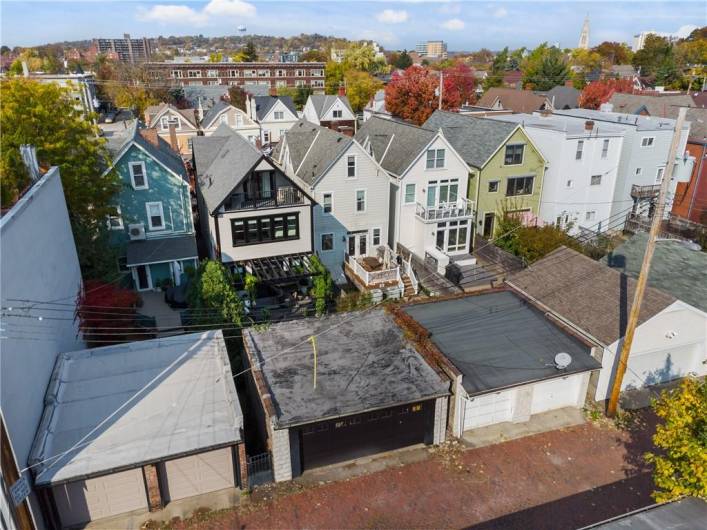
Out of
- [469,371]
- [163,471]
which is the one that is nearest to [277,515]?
[163,471]

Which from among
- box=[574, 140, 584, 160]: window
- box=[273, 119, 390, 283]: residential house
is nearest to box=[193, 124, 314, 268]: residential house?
box=[273, 119, 390, 283]: residential house

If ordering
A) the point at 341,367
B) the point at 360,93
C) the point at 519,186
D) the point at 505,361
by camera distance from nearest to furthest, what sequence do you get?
the point at 341,367 < the point at 505,361 < the point at 519,186 < the point at 360,93

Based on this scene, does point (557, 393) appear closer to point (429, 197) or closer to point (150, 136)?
point (429, 197)

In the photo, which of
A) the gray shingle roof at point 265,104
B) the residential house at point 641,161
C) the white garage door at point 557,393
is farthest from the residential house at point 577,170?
the gray shingle roof at point 265,104

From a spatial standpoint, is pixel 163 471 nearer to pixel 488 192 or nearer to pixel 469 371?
pixel 469 371

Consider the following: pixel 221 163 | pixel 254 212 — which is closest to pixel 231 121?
pixel 221 163

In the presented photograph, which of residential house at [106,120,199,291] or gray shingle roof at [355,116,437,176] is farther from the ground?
gray shingle roof at [355,116,437,176]

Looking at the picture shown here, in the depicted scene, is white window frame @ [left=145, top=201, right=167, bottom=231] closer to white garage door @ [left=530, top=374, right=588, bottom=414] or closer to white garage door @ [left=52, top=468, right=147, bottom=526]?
white garage door @ [left=52, top=468, right=147, bottom=526]
